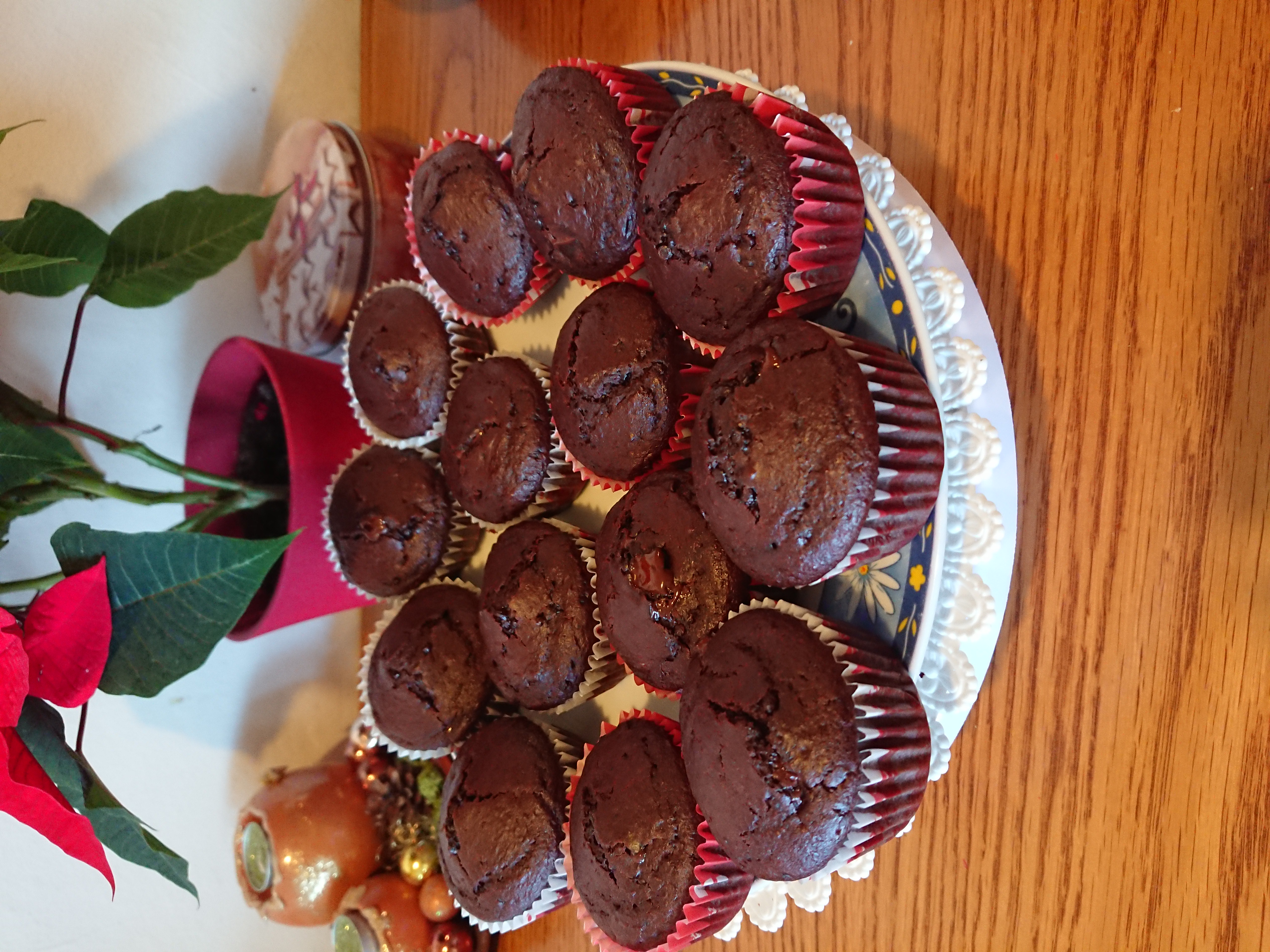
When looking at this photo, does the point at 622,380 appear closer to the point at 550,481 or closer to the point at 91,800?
the point at 550,481

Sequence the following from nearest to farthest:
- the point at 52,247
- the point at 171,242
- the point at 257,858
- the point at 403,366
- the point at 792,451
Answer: the point at 792,451 → the point at 52,247 → the point at 171,242 → the point at 403,366 → the point at 257,858

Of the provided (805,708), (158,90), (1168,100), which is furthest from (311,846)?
(1168,100)

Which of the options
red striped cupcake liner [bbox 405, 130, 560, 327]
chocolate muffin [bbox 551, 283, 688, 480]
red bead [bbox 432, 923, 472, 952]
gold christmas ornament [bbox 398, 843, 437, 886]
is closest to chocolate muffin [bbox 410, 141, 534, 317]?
red striped cupcake liner [bbox 405, 130, 560, 327]

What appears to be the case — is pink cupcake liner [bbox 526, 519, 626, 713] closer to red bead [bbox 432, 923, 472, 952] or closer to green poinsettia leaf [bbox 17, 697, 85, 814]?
red bead [bbox 432, 923, 472, 952]

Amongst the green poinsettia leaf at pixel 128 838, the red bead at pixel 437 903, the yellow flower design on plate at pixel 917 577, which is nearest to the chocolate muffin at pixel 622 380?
the yellow flower design on plate at pixel 917 577

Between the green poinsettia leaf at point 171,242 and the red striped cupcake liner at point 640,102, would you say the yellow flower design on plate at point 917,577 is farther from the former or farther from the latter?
the green poinsettia leaf at point 171,242

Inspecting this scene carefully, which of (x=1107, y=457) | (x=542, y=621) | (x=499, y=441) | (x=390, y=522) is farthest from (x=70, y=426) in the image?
(x=1107, y=457)
